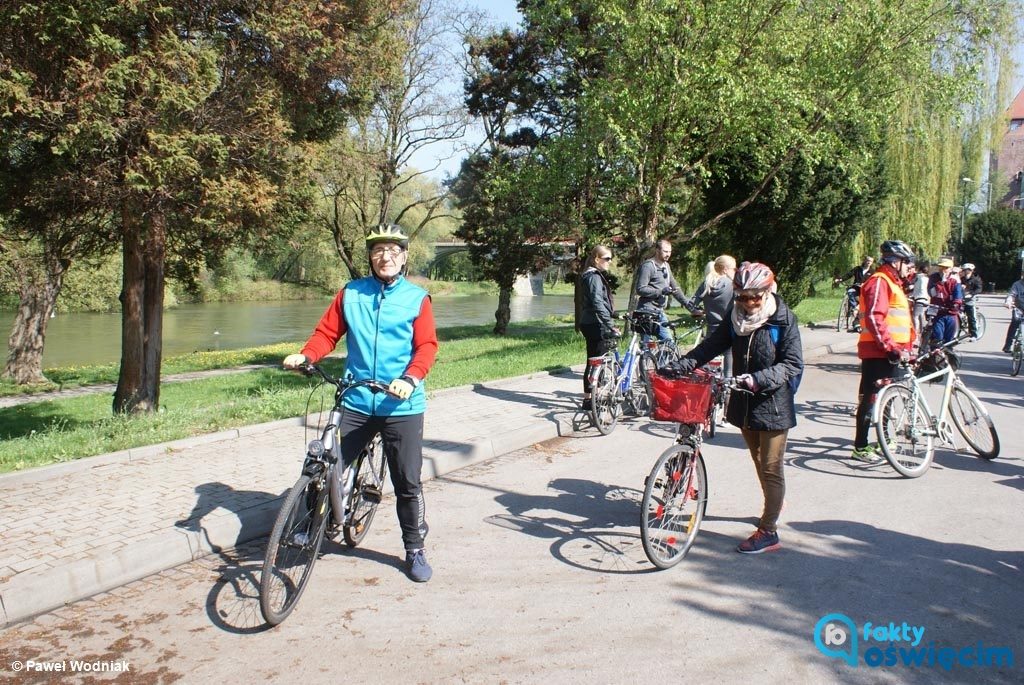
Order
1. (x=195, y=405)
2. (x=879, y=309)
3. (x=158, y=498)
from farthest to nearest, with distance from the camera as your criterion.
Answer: (x=195, y=405), (x=879, y=309), (x=158, y=498)

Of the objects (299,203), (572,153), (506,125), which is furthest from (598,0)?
(506,125)

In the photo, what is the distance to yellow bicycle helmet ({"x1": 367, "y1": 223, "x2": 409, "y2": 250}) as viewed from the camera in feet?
14.5

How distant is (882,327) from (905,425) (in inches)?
36.8

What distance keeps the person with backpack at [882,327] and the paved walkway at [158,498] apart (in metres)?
2.93

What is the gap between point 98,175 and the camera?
9625 millimetres

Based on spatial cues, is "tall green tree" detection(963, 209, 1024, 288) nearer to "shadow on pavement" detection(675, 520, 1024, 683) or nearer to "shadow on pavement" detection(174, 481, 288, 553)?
"shadow on pavement" detection(675, 520, 1024, 683)

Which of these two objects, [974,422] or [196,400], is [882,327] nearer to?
[974,422]

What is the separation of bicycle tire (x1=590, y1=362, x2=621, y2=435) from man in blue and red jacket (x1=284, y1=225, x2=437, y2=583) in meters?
4.12

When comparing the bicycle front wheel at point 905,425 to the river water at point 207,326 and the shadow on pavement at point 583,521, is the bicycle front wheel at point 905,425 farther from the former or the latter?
the river water at point 207,326

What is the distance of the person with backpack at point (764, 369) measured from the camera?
4.68 metres

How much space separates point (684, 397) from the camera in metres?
4.57

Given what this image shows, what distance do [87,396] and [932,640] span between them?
56.4 ft

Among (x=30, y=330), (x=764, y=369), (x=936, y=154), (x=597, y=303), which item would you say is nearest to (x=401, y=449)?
(x=764, y=369)

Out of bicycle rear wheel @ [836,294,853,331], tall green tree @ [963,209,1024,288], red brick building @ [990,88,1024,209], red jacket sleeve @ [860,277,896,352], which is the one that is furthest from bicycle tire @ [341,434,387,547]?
red brick building @ [990,88,1024,209]
